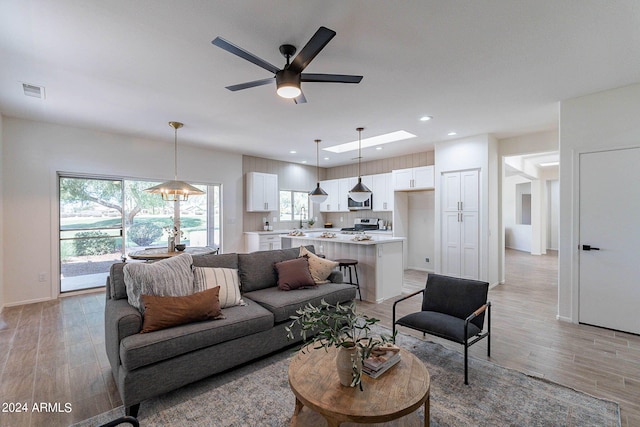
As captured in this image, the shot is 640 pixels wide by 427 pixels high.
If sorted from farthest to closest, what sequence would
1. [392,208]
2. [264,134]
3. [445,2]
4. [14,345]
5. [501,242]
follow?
[392,208] → [501,242] → [264,134] → [14,345] → [445,2]

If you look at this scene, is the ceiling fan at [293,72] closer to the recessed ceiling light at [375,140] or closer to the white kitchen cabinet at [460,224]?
the recessed ceiling light at [375,140]

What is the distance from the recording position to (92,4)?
Result: 75.5 inches

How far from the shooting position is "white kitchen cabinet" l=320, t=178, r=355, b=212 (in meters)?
7.82

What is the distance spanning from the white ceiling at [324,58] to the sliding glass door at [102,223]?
119 cm

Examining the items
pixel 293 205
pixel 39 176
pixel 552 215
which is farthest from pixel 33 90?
pixel 552 215

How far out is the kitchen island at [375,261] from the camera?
433 centimetres

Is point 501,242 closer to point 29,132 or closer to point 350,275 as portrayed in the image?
point 350,275

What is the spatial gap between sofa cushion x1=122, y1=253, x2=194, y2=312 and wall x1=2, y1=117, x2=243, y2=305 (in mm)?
3310

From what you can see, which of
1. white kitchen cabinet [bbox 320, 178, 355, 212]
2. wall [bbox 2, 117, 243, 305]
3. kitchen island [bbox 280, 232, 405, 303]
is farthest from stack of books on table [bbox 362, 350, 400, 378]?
white kitchen cabinet [bbox 320, 178, 355, 212]

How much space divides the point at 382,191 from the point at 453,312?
4.53 m

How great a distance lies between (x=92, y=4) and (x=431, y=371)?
3.73 meters

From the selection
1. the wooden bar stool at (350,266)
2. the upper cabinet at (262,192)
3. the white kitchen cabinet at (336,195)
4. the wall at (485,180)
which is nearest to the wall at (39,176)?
the upper cabinet at (262,192)

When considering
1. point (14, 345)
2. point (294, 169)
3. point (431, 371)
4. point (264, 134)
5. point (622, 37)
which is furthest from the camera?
point (294, 169)

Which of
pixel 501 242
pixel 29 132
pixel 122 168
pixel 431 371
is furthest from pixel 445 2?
pixel 29 132
